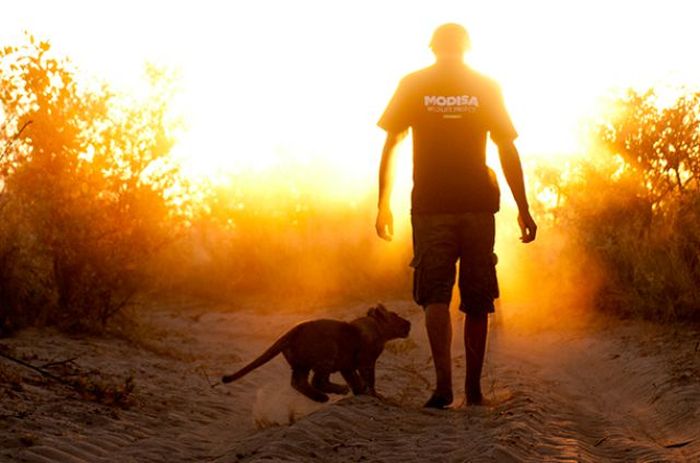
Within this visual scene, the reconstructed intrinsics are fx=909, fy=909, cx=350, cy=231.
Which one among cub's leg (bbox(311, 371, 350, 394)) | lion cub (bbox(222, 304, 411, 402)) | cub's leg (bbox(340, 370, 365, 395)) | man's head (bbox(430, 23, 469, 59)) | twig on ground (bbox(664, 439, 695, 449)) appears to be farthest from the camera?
cub's leg (bbox(340, 370, 365, 395))

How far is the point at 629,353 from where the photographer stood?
9.08 meters

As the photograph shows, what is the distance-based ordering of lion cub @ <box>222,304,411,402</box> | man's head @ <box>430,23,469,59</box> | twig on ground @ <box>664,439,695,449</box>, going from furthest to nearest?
lion cub @ <box>222,304,411,402</box>, man's head @ <box>430,23,469,59</box>, twig on ground @ <box>664,439,695,449</box>

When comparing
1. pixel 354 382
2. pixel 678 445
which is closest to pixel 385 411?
pixel 354 382

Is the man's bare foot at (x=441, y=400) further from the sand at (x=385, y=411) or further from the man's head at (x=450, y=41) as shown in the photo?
the man's head at (x=450, y=41)

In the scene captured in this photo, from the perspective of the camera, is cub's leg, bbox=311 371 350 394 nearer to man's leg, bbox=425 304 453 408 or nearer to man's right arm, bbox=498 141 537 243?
man's leg, bbox=425 304 453 408

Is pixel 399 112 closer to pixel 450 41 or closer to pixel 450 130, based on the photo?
pixel 450 130

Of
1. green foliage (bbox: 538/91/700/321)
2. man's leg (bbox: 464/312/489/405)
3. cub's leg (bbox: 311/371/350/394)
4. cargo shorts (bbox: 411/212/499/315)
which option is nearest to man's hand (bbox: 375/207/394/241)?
cargo shorts (bbox: 411/212/499/315)

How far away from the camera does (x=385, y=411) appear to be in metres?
5.83

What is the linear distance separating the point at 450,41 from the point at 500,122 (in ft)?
2.18

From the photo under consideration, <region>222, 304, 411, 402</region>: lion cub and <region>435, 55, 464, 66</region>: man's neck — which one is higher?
<region>435, 55, 464, 66</region>: man's neck

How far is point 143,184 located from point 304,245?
11546 mm

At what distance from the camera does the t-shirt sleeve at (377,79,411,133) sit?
618cm

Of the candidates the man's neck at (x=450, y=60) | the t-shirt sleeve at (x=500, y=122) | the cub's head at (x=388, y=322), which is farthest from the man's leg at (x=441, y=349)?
the man's neck at (x=450, y=60)

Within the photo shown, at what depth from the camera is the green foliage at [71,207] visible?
33.8 ft
